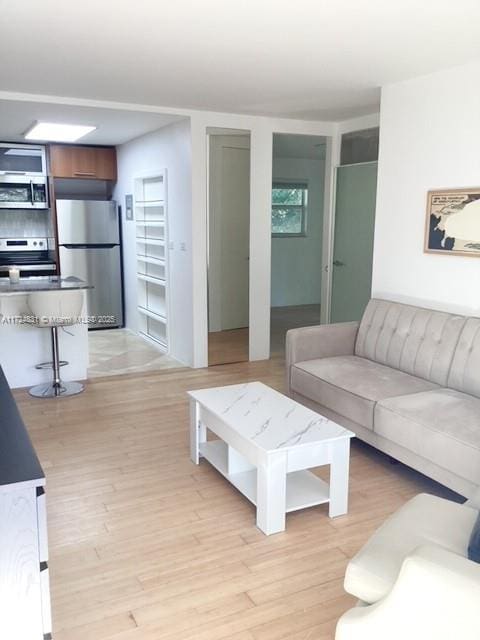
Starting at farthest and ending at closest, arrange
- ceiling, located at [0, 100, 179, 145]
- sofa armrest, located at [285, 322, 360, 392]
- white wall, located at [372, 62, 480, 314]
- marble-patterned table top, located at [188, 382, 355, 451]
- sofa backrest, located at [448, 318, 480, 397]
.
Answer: ceiling, located at [0, 100, 179, 145] < sofa armrest, located at [285, 322, 360, 392] < white wall, located at [372, 62, 480, 314] < sofa backrest, located at [448, 318, 480, 397] < marble-patterned table top, located at [188, 382, 355, 451]

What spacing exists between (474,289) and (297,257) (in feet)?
18.5

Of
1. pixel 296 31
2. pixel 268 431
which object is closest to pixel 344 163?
pixel 296 31

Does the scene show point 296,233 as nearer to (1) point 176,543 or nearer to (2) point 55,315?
(2) point 55,315

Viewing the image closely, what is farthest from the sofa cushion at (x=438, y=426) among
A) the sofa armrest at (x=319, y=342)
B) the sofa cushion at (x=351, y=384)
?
the sofa armrest at (x=319, y=342)

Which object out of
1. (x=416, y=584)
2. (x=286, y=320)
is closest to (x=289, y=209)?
(x=286, y=320)

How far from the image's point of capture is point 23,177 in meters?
6.69

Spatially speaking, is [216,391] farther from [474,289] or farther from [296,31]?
[296,31]

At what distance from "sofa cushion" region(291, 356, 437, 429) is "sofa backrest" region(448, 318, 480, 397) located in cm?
16

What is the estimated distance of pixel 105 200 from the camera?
7574 mm

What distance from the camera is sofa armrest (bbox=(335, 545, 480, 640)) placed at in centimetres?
140

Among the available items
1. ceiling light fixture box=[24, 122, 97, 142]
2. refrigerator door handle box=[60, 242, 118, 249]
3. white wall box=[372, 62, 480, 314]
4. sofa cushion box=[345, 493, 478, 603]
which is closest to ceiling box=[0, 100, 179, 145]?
ceiling light fixture box=[24, 122, 97, 142]

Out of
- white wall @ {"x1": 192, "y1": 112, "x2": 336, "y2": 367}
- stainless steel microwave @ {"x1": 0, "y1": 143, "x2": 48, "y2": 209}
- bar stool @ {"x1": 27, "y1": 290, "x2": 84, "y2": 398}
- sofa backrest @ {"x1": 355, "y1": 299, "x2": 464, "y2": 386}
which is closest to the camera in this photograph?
sofa backrest @ {"x1": 355, "y1": 299, "x2": 464, "y2": 386}

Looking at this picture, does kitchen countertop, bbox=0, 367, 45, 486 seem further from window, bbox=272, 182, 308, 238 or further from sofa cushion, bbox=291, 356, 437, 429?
window, bbox=272, 182, 308, 238

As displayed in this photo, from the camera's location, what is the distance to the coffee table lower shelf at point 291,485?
9.08ft
